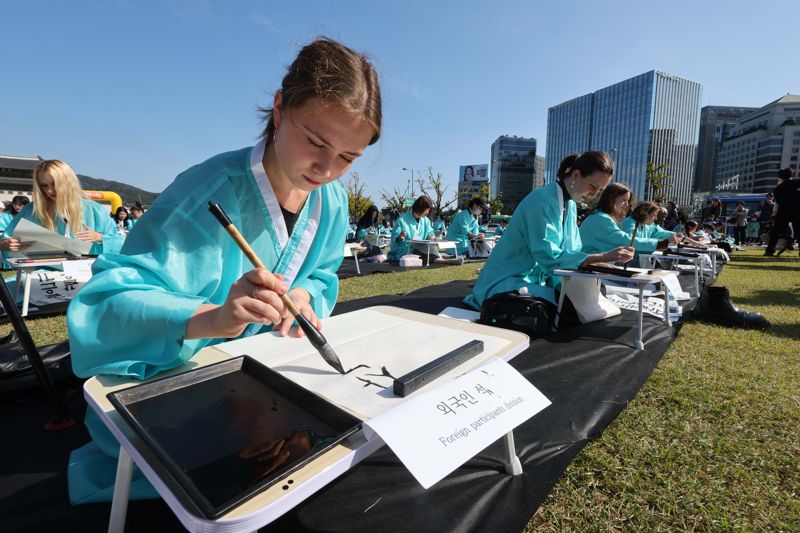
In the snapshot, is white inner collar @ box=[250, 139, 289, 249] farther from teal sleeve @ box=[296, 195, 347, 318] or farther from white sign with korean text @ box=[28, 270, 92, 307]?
white sign with korean text @ box=[28, 270, 92, 307]

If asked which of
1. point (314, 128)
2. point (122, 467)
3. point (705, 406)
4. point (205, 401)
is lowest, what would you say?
point (705, 406)

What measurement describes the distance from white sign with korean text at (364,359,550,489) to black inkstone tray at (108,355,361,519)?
9 centimetres

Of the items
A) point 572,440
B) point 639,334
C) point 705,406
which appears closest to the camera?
point 572,440

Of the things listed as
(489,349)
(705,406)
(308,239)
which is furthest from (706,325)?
(308,239)

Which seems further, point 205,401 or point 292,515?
point 292,515

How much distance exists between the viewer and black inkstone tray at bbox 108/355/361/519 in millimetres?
522

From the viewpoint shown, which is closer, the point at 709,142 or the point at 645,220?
the point at 645,220

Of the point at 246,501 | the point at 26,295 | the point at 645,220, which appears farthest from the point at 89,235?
the point at 645,220

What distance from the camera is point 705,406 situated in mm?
2078

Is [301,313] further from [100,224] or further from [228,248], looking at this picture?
[100,224]

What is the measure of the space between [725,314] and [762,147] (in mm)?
84329

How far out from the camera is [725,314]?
364 cm

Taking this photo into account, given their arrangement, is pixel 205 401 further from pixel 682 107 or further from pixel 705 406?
pixel 682 107

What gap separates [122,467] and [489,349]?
86 cm
